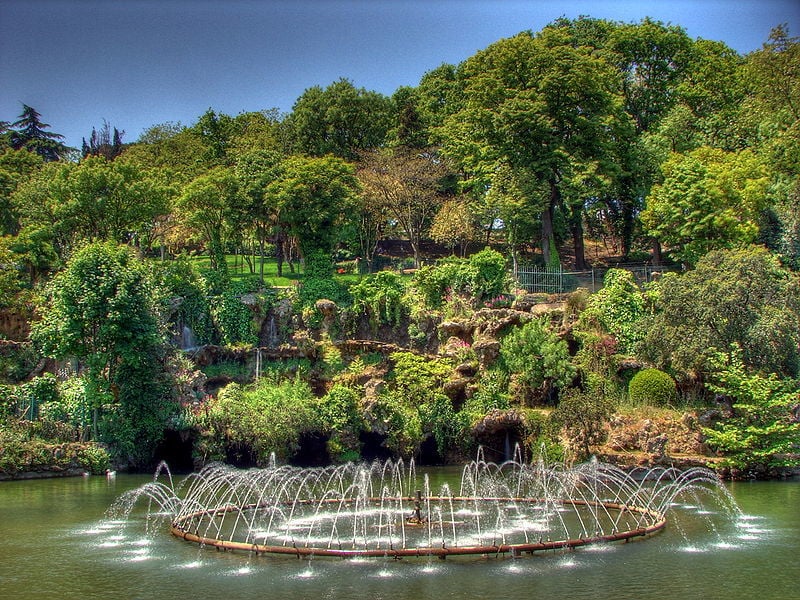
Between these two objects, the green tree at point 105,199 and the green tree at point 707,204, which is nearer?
the green tree at point 105,199

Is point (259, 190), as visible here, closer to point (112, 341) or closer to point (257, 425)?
point (112, 341)

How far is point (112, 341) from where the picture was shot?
104ft

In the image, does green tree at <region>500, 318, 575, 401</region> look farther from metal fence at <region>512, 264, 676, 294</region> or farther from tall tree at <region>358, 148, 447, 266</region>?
tall tree at <region>358, 148, 447, 266</region>

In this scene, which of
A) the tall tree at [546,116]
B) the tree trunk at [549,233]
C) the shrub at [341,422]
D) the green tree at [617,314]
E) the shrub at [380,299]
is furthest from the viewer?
the tree trunk at [549,233]

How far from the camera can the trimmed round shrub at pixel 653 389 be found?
100 feet

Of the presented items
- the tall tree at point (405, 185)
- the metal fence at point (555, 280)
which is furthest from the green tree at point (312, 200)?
the metal fence at point (555, 280)

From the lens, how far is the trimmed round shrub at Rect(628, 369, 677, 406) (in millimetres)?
30484

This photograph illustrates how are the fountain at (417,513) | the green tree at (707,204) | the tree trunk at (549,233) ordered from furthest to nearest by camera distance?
the tree trunk at (549,233) < the green tree at (707,204) < the fountain at (417,513)

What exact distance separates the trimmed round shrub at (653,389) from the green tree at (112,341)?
18.6 meters

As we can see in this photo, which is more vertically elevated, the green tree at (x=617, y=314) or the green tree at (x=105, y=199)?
the green tree at (x=105, y=199)

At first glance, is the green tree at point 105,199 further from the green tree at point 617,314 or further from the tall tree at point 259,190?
the green tree at point 617,314

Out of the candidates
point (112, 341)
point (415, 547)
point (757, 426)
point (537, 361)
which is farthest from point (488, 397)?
point (415, 547)

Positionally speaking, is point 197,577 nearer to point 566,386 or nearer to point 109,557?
point 109,557

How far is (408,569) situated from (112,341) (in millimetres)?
20079
